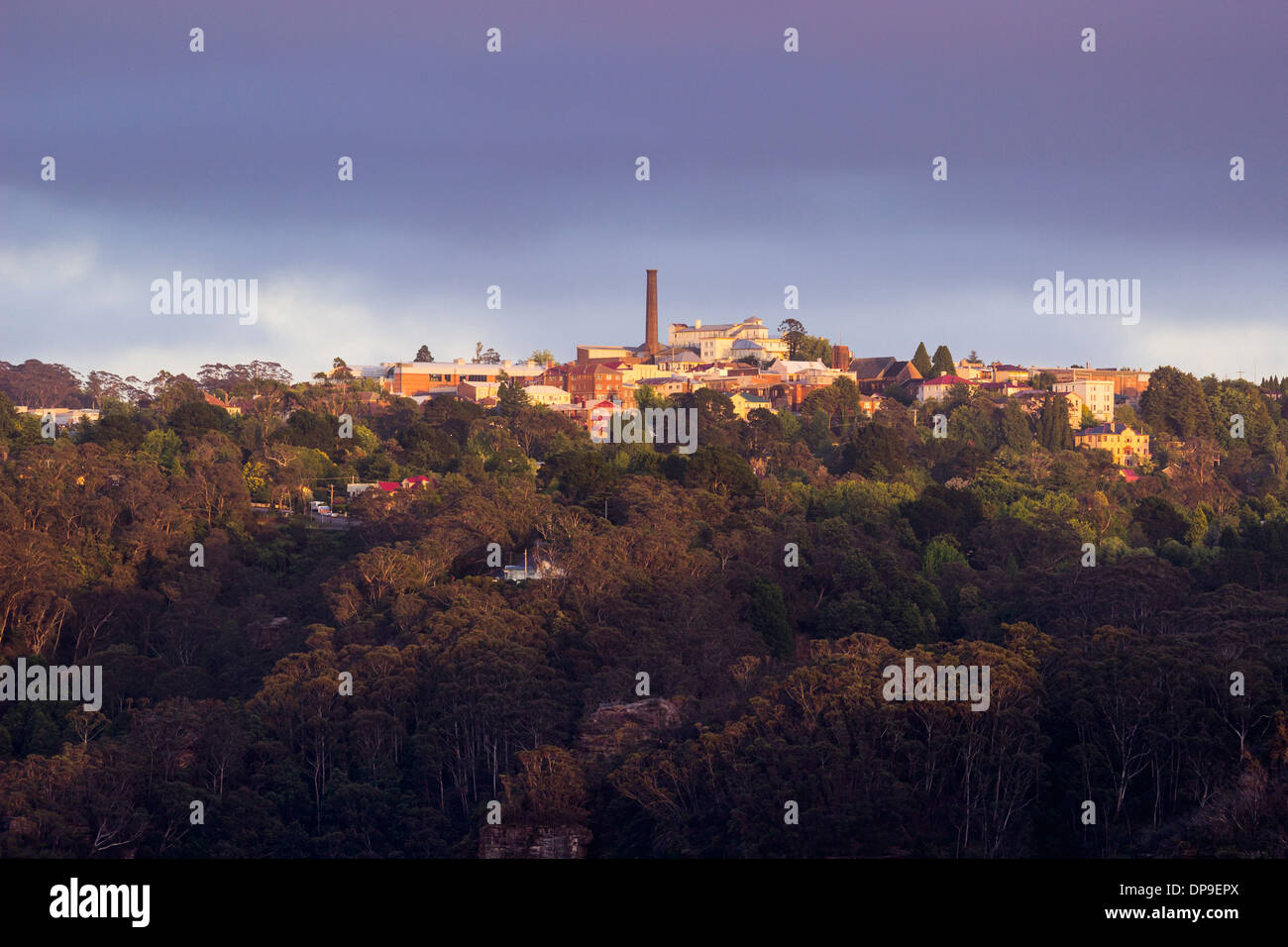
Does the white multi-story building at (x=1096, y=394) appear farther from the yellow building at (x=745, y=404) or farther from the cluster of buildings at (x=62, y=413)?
the cluster of buildings at (x=62, y=413)

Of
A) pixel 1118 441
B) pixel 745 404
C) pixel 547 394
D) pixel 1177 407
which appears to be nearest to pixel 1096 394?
pixel 1177 407

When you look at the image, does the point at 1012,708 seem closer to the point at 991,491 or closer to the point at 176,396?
the point at 991,491

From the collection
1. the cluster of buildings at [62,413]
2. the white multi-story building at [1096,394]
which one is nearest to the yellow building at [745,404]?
the white multi-story building at [1096,394]

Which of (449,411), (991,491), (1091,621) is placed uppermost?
(449,411)

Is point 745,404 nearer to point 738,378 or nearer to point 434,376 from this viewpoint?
point 738,378
